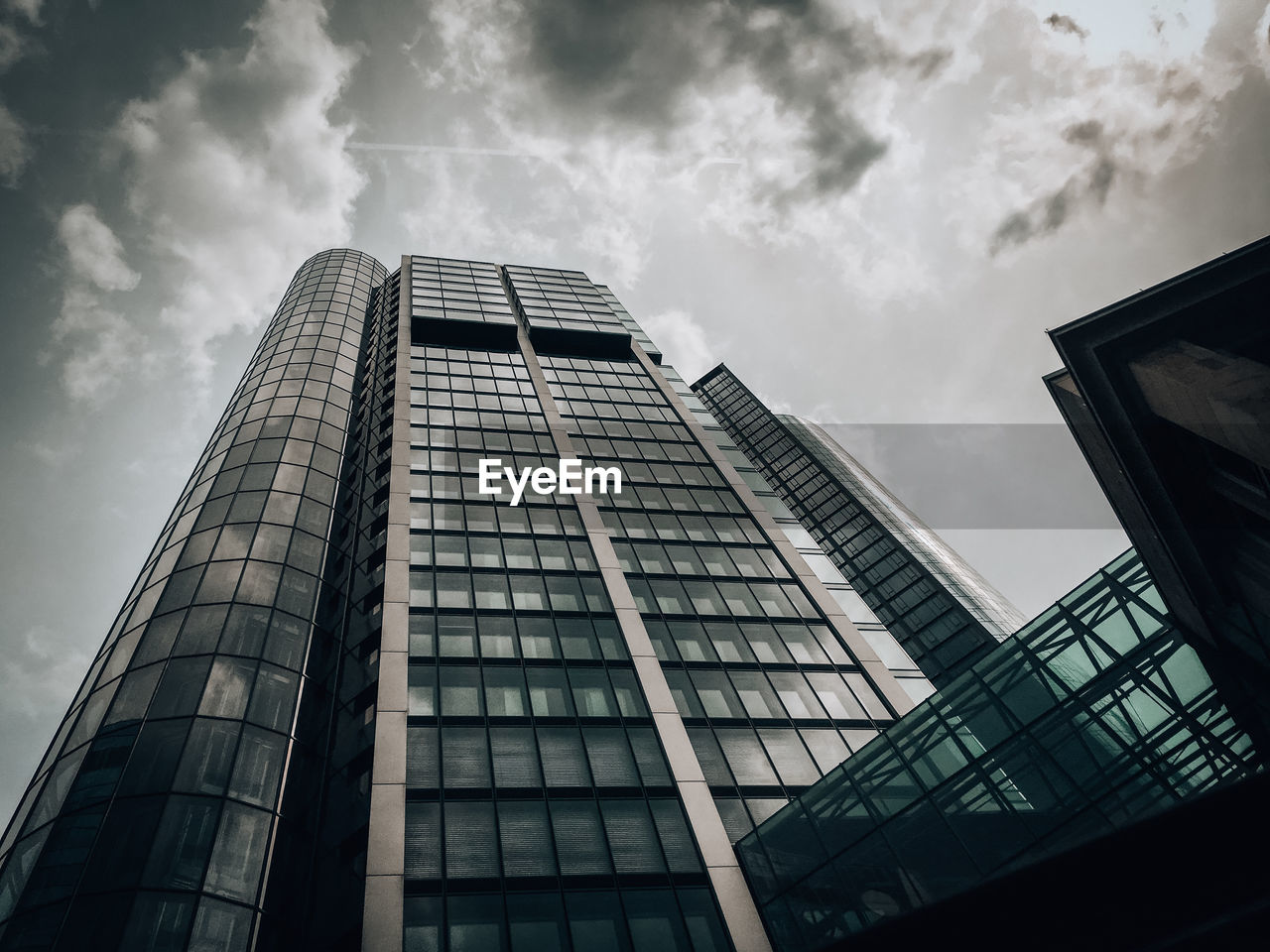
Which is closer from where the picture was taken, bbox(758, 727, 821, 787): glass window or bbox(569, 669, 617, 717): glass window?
bbox(758, 727, 821, 787): glass window

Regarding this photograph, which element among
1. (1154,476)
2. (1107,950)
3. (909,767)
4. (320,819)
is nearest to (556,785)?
(320,819)

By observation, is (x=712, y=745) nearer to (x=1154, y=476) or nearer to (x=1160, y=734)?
(x=1160, y=734)

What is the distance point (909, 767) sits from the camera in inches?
662

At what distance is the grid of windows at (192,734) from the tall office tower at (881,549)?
42452 millimetres

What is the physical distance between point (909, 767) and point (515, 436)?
89.0 feet

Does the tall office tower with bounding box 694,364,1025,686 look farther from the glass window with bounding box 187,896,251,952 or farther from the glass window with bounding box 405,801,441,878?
the glass window with bounding box 187,896,251,952

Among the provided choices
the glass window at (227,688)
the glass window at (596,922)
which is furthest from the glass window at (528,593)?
the glass window at (596,922)

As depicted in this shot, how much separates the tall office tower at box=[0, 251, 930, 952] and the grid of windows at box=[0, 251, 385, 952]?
0.09m

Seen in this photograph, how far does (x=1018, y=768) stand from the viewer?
50.2ft

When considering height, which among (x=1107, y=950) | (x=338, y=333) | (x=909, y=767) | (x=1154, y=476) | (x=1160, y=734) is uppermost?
(x=338, y=333)

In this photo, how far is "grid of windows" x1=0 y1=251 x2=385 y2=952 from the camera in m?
16.4

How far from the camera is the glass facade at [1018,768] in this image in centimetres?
1392

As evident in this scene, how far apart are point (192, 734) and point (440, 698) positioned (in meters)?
6.90

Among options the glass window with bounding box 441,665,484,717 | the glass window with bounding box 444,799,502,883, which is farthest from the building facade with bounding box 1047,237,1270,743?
the glass window with bounding box 441,665,484,717
